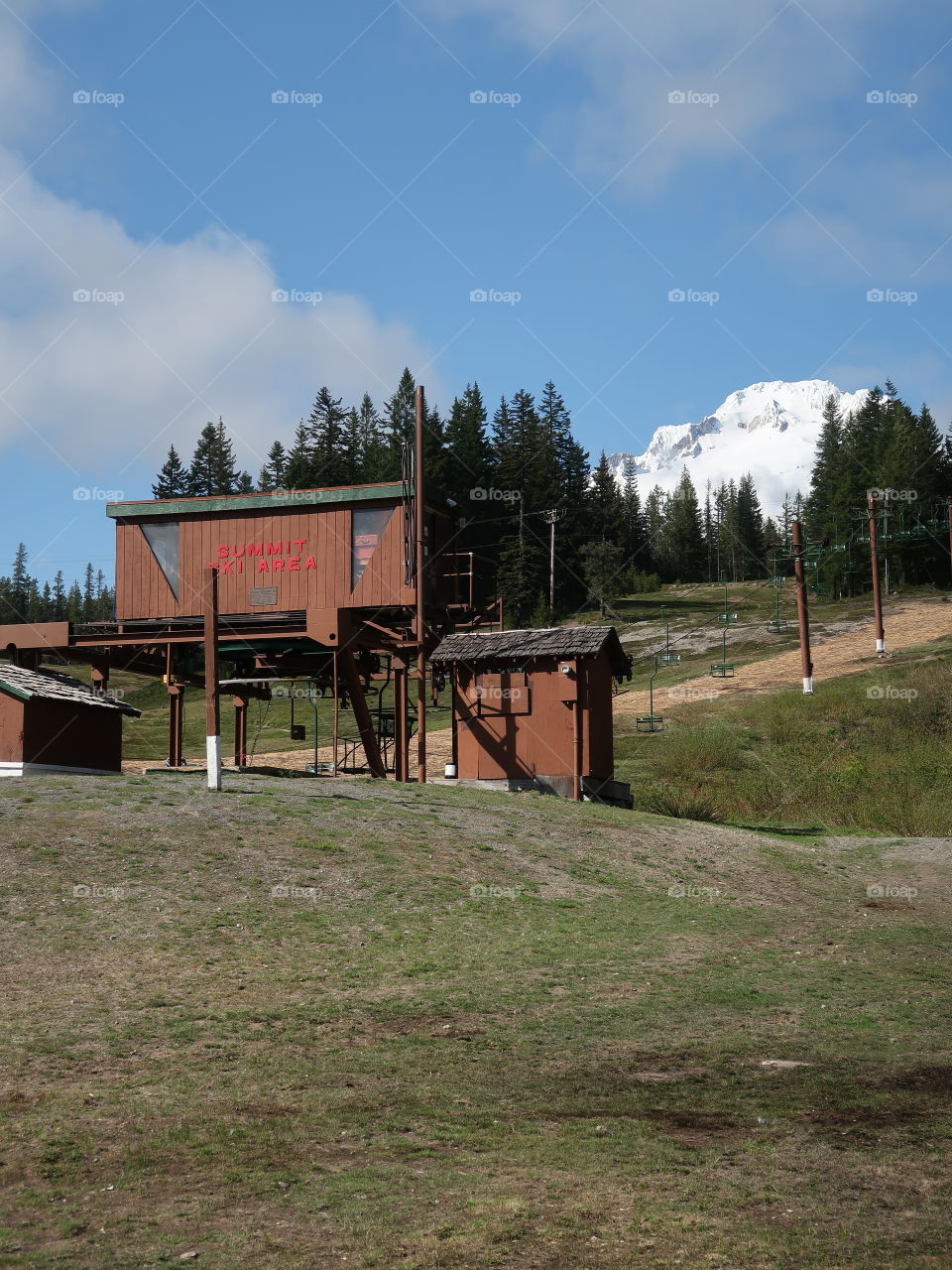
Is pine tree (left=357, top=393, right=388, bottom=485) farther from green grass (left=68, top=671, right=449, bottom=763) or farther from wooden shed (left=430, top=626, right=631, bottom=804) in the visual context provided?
wooden shed (left=430, top=626, right=631, bottom=804)

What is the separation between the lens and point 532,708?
110 feet

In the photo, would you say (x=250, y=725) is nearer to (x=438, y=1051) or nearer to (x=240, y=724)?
(x=240, y=724)

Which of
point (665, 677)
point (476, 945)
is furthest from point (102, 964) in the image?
point (665, 677)

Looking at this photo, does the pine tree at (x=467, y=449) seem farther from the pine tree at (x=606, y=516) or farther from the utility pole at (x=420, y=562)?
the utility pole at (x=420, y=562)

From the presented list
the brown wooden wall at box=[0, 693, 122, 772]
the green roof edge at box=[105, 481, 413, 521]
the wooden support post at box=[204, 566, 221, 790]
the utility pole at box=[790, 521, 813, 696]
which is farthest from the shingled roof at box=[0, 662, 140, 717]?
the utility pole at box=[790, 521, 813, 696]

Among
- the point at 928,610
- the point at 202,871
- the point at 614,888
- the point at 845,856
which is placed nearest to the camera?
the point at 202,871

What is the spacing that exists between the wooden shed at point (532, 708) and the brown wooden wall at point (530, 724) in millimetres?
28

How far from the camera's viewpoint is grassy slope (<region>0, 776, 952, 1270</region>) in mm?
6789

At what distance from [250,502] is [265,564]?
1.91m

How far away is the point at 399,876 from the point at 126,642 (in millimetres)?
20021

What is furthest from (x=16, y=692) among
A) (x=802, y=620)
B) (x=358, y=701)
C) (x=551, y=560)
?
(x=551, y=560)

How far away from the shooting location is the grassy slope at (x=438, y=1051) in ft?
22.3

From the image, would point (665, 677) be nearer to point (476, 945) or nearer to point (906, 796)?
point (906, 796)

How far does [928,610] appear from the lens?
7862 centimetres
